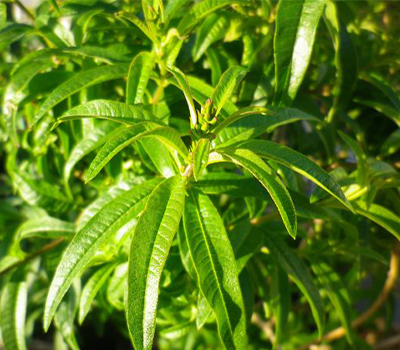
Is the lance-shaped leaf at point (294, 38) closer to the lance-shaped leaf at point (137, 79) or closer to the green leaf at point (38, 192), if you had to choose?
the lance-shaped leaf at point (137, 79)

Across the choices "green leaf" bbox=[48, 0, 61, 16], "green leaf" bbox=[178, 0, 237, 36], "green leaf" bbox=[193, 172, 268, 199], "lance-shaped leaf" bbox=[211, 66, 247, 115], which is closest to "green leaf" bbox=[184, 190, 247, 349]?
"green leaf" bbox=[193, 172, 268, 199]

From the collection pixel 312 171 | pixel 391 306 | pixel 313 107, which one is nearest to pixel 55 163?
pixel 313 107

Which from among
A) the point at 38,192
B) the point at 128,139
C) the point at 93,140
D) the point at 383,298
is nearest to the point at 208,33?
the point at 93,140

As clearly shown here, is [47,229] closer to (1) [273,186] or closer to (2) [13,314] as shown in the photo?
(2) [13,314]

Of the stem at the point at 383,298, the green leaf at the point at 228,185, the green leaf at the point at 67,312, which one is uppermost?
the green leaf at the point at 228,185

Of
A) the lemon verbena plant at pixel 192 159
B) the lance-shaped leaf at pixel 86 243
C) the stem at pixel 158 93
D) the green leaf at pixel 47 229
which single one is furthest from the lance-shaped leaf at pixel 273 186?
the green leaf at pixel 47 229

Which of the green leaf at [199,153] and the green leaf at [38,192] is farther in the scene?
the green leaf at [38,192]
